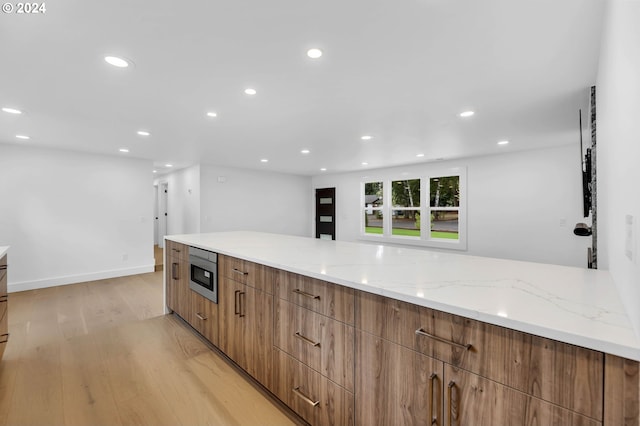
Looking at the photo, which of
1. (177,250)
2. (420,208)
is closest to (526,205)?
(420,208)

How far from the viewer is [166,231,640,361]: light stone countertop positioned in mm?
793

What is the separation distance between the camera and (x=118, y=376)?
7.06 ft

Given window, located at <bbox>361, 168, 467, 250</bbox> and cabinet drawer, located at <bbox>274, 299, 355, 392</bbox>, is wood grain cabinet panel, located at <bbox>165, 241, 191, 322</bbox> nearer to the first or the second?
cabinet drawer, located at <bbox>274, 299, 355, 392</bbox>

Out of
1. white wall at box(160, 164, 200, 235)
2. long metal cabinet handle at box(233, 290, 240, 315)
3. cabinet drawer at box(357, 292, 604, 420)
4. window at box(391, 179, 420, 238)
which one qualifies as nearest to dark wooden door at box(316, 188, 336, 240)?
window at box(391, 179, 420, 238)

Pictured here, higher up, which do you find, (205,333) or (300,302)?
(300,302)

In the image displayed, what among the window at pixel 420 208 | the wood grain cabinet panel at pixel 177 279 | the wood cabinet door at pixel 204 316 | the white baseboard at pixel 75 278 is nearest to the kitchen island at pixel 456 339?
the wood cabinet door at pixel 204 316

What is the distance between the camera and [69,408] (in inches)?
71.4

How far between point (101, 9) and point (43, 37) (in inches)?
20.9

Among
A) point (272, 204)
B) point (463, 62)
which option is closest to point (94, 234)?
point (272, 204)

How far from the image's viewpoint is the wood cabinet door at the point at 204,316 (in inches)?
96.0

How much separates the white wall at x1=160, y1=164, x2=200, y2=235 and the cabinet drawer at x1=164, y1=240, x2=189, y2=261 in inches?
114

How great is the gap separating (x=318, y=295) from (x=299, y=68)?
5.07 ft

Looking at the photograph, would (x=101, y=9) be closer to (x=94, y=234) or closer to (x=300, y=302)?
(x=300, y=302)

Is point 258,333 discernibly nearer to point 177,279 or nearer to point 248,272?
point 248,272
